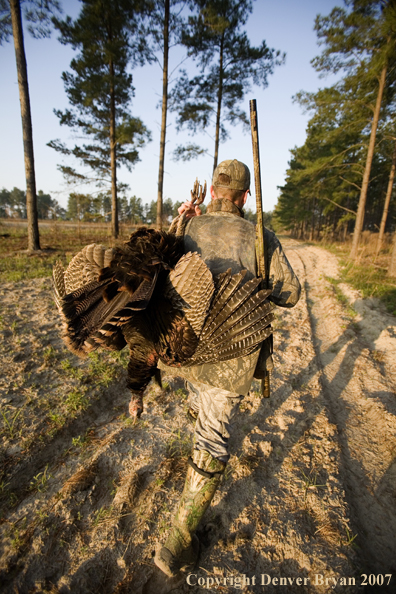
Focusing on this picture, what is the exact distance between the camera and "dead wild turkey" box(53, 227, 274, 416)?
1358mm

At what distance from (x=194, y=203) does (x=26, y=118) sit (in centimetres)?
1049

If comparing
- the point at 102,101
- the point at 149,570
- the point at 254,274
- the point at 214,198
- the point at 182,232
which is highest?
the point at 102,101

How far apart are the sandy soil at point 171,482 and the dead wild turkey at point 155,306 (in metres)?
0.88

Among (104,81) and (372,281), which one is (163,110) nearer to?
(104,81)

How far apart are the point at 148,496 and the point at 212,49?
1901 cm

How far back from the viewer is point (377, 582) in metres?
1.72

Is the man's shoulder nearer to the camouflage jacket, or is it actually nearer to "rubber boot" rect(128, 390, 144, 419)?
the camouflage jacket

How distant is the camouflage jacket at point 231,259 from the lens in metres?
1.79

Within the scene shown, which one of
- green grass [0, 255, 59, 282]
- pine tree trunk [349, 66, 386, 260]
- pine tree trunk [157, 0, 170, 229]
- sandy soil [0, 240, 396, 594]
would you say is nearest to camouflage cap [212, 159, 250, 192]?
sandy soil [0, 240, 396, 594]

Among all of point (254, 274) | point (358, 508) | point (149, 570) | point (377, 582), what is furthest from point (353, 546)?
point (254, 274)

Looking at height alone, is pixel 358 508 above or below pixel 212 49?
below

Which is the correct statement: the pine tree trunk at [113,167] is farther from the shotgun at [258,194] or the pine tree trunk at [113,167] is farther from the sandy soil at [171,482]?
the shotgun at [258,194]

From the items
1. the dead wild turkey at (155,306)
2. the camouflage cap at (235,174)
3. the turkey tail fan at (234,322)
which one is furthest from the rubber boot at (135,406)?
the camouflage cap at (235,174)

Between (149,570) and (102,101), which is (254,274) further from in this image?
(102,101)
